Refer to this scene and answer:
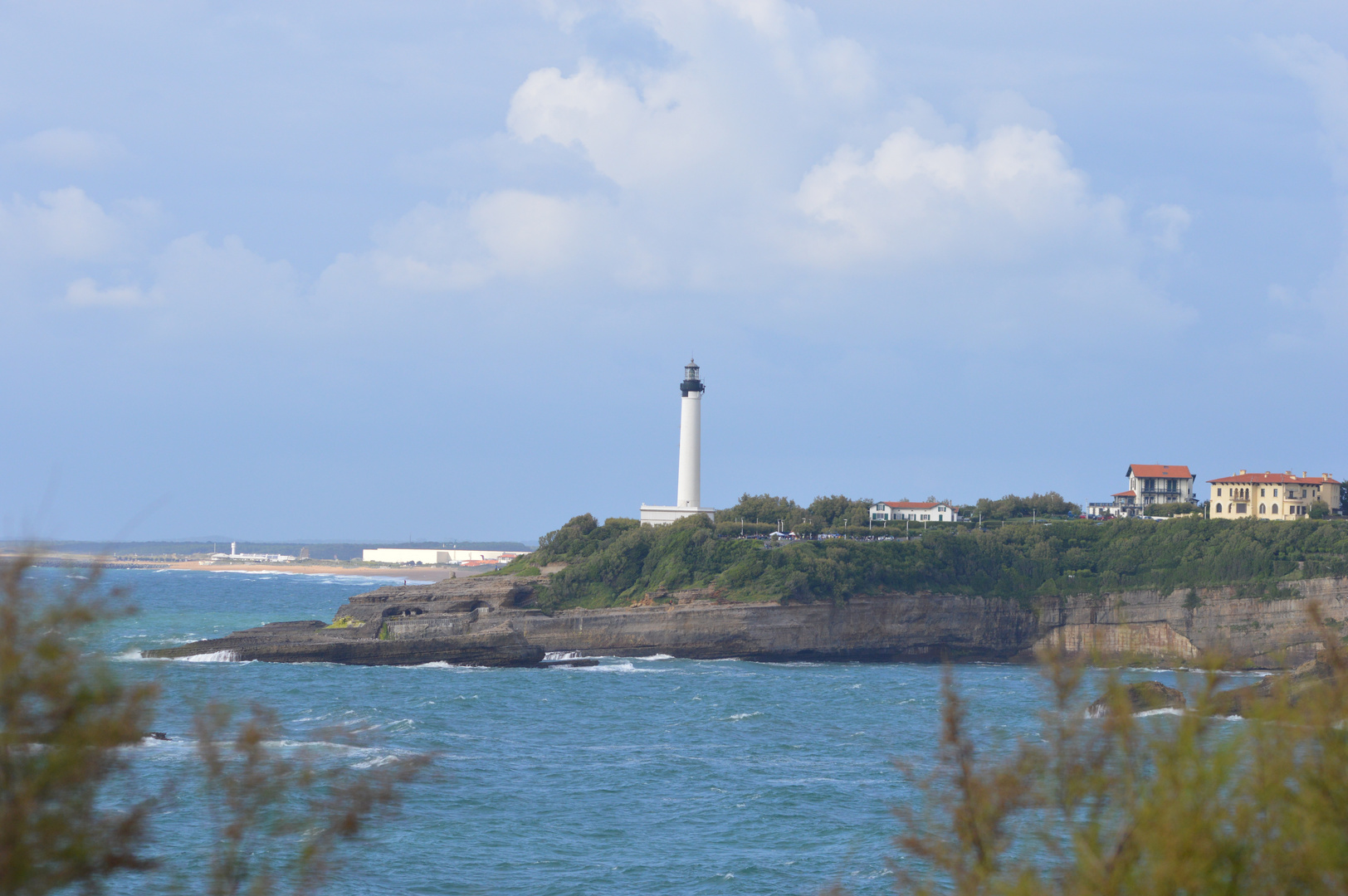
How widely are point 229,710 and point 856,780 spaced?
79.1 ft

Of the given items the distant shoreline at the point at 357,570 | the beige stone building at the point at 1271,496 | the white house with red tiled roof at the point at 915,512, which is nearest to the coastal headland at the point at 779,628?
the beige stone building at the point at 1271,496

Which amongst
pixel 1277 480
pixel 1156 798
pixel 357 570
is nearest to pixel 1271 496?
pixel 1277 480

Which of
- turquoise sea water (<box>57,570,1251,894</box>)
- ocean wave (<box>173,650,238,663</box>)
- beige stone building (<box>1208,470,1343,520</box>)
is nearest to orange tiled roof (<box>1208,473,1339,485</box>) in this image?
beige stone building (<box>1208,470,1343,520</box>)

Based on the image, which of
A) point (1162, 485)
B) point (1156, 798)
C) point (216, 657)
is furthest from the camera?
point (1162, 485)

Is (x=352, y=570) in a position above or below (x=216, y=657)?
above

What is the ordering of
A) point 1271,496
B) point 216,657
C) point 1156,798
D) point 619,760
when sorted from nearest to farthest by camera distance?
point 1156,798, point 619,760, point 216,657, point 1271,496

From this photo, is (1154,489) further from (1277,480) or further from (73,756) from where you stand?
(73,756)

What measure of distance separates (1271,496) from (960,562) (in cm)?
2099

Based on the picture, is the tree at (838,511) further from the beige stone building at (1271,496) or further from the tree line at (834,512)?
the beige stone building at (1271,496)

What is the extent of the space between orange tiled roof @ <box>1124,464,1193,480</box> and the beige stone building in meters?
10.1

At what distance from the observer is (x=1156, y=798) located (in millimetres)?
7105

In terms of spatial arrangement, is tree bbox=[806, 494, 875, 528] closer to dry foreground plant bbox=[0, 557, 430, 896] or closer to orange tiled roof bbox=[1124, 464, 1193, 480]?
orange tiled roof bbox=[1124, 464, 1193, 480]

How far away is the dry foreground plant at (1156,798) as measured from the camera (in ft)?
22.8

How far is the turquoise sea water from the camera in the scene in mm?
21094
